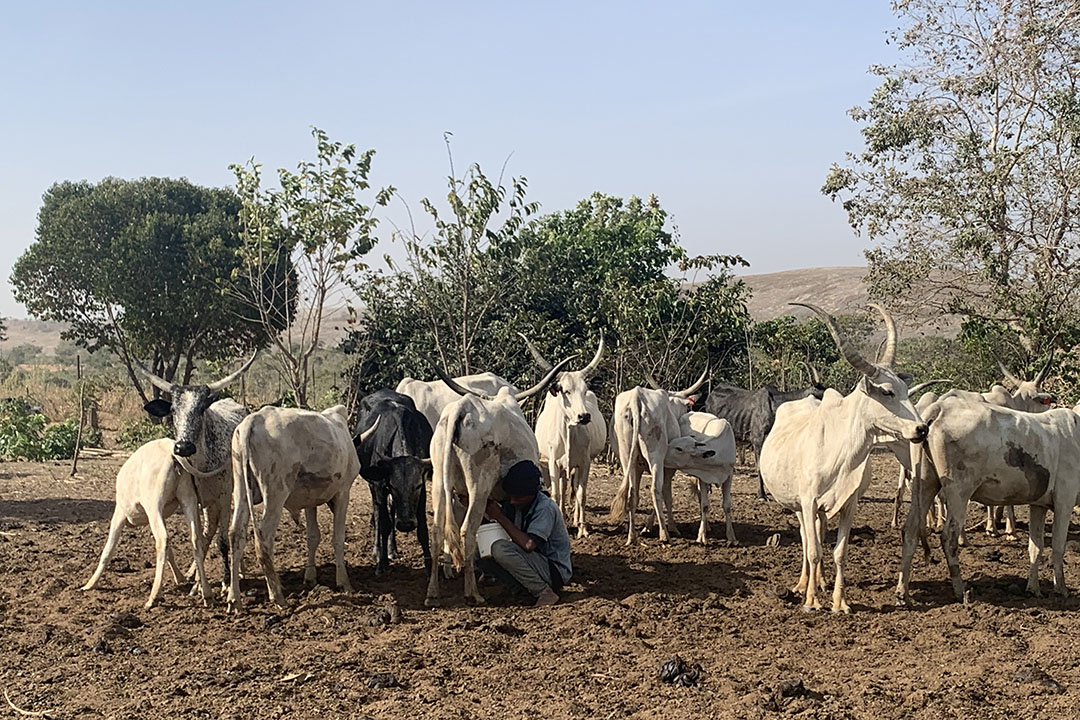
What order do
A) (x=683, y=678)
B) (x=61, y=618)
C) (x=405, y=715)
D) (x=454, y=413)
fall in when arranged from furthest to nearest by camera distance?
(x=454, y=413), (x=61, y=618), (x=683, y=678), (x=405, y=715)

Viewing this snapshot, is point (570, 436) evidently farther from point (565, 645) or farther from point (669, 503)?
point (565, 645)

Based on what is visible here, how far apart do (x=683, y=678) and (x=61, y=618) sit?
178 inches

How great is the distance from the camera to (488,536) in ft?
26.3

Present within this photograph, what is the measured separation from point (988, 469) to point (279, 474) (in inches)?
209

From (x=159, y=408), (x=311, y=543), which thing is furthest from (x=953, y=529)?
(x=159, y=408)

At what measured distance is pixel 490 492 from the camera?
8.09 meters

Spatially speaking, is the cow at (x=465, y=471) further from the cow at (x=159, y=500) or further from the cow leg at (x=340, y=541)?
the cow at (x=159, y=500)

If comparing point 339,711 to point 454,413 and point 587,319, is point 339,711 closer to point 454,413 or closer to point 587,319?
point 454,413

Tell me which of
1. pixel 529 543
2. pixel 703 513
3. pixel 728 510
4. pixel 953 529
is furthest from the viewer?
pixel 728 510

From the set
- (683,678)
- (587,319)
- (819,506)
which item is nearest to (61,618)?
(683,678)

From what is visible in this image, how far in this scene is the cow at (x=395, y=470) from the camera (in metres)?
8.43

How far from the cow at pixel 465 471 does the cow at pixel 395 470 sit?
0.50m

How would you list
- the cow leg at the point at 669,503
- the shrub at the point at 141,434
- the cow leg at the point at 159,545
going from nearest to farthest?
1. the cow leg at the point at 159,545
2. the cow leg at the point at 669,503
3. the shrub at the point at 141,434

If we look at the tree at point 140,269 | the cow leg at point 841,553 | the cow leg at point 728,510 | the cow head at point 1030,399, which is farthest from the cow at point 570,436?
the tree at point 140,269
